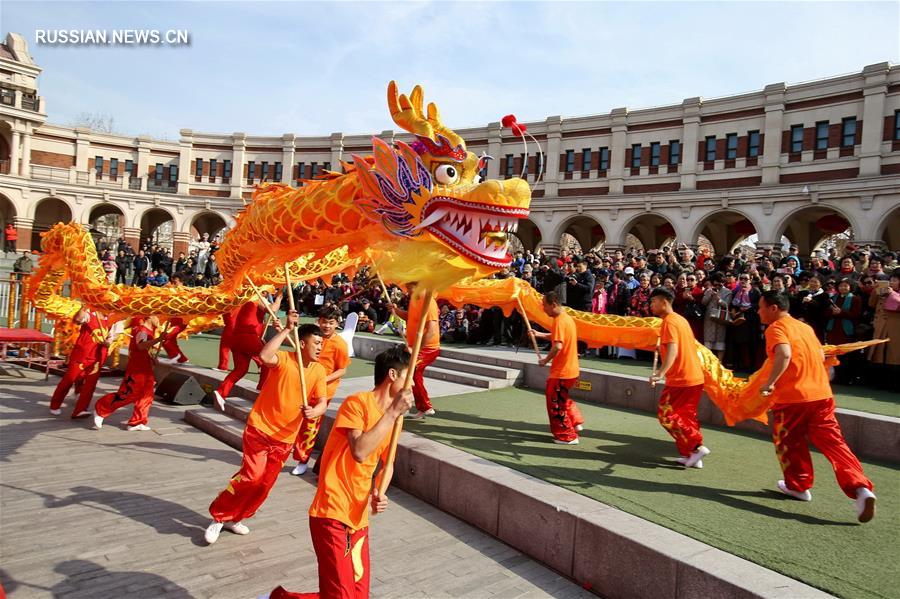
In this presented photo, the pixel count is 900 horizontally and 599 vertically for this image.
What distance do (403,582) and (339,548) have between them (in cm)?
127

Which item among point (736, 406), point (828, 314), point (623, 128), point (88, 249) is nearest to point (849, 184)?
point (623, 128)

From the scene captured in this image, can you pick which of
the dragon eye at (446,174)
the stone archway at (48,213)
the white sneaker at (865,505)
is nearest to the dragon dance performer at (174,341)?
the dragon eye at (446,174)

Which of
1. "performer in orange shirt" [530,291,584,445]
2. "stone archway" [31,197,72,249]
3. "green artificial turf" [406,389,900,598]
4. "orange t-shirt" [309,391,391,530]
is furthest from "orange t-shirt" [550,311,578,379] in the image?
"stone archway" [31,197,72,249]

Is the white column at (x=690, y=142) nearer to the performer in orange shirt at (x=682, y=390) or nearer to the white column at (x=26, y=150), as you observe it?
the performer in orange shirt at (x=682, y=390)

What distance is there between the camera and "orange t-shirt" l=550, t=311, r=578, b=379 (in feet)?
22.2

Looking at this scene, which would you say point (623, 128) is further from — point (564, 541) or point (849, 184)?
point (564, 541)

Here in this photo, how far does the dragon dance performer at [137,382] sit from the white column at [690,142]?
26.3 meters

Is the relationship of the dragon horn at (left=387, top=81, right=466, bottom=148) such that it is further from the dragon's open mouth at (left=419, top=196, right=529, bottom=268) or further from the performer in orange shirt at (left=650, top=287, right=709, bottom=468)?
the performer in orange shirt at (left=650, top=287, right=709, bottom=468)

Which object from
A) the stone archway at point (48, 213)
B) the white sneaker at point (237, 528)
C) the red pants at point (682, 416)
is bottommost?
the white sneaker at point (237, 528)

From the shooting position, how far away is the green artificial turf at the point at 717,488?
3763 millimetres

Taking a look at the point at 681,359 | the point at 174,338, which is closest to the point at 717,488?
the point at 681,359

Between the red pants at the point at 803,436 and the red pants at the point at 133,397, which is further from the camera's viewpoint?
the red pants at the point at 133,397

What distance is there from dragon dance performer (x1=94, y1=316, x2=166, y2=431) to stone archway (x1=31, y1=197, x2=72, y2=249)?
125 ft

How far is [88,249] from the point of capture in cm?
751
